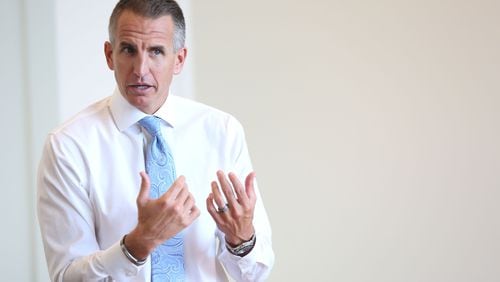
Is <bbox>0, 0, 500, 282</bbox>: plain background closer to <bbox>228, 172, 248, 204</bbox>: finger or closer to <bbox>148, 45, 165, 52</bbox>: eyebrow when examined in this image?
<bbox>148, 45, 165, 52</bbox>: eyebrow

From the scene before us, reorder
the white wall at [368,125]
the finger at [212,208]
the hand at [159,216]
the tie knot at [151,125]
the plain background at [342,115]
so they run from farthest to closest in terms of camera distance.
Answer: the white wall at [368,125] < the plain background at [342,115] < the tie knot at [151,125] < the finger at [212,208] < the hand at [159,216]

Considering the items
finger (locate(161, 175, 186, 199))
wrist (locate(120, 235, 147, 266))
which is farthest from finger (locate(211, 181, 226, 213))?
wrist (locate(120, 235, 147, 266))

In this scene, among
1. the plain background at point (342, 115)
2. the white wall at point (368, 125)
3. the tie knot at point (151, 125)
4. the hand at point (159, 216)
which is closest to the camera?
the hand at point (159, 216)

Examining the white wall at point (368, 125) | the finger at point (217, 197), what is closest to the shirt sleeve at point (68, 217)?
the finger at point (217, 197)

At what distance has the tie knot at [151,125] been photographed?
1.59m

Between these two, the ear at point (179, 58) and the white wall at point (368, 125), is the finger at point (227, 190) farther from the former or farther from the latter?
the white wall at point (368, 125)

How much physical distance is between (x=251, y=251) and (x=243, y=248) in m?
0.02

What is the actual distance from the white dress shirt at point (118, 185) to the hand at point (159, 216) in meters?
0.05

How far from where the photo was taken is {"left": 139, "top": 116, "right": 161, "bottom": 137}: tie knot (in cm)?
159

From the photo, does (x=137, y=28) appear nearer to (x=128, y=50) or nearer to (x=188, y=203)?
(x=128, y=50)

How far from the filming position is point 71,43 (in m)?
2.28

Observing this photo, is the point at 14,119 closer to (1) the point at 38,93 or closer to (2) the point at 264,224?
(1) the point at 38,93

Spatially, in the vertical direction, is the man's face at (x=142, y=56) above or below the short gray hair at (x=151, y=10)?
below

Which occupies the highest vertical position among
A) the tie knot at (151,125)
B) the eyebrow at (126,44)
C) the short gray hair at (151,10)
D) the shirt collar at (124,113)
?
the short gray hair at (151,10)
